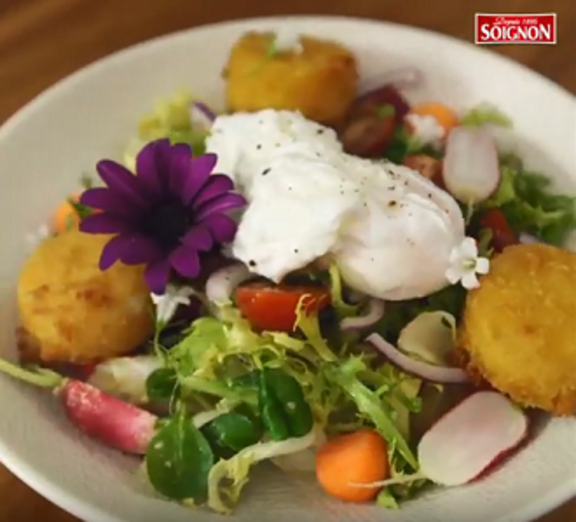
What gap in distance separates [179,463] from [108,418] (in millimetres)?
113

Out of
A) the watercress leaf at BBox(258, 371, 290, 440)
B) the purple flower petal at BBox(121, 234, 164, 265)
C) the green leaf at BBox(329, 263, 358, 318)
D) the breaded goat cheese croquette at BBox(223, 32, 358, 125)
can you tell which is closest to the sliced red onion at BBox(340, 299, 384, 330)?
the green leaf at BBox(329, 263, 358, 318)

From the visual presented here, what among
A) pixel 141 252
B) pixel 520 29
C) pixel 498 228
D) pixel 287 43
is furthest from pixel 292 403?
pixel 520 29

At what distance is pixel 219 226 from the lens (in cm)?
114

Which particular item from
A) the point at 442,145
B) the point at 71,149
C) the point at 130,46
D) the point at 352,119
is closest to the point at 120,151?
the point at 71,149

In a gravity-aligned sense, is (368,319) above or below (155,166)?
below

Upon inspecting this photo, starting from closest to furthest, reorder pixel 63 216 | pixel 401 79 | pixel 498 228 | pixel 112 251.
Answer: pixel 112 251
pixel 498 228
pixel 63 216
pixel 401 79

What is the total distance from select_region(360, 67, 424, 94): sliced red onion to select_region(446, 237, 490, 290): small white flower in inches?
16.3

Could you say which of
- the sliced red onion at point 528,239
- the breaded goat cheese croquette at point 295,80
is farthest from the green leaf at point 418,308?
the breaded goat cheese croquette at point 295,80

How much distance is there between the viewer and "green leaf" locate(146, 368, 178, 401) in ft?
3.70

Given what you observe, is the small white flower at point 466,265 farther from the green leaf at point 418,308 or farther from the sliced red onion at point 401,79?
the sliced red onion at point 401,79

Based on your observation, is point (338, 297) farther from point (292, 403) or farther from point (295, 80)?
point (295, 80)

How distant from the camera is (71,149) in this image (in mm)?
Result: 1428

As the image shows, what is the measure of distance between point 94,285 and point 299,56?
1.54ft

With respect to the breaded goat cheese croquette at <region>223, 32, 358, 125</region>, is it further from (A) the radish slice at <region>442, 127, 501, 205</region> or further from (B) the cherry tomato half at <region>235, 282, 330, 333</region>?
(B) the cherry tomato half at <region>235, 282, 330, 333</region>
